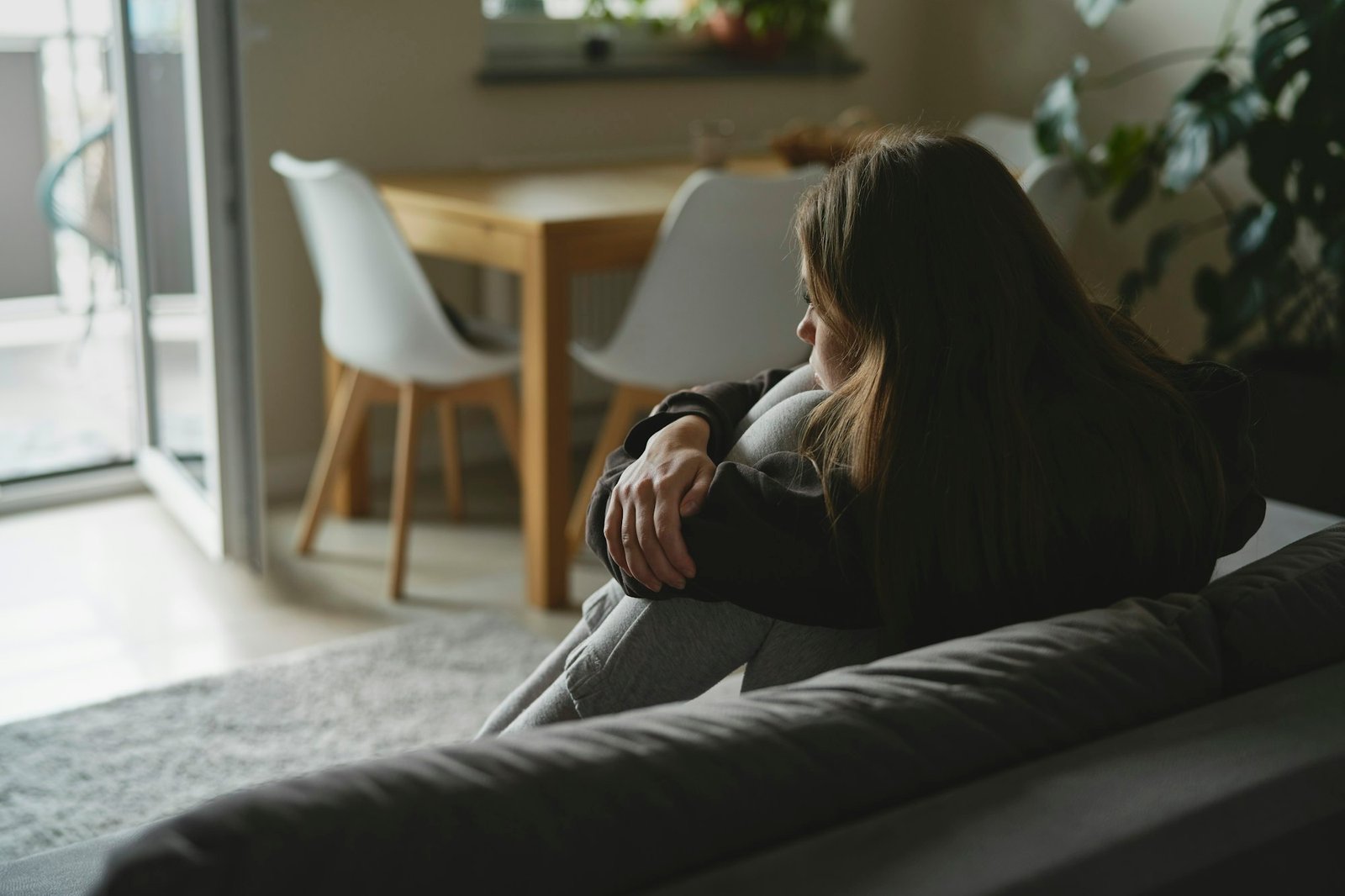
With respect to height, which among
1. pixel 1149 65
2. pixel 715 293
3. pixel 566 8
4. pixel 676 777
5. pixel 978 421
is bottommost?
pixel 715 293

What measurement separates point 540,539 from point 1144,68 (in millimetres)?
2093

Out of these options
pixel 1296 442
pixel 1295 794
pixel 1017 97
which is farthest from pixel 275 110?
pixel 1295 794

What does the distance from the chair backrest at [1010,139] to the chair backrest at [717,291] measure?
1.01 m

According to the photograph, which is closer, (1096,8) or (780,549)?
(780,549)

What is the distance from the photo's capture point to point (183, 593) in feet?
8.98

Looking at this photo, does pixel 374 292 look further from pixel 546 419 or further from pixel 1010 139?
pixel 1010 139

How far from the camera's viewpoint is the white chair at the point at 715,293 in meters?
2.58

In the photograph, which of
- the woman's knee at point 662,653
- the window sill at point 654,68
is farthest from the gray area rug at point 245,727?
the window sill at point 654,68

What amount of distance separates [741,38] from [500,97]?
0.77 m

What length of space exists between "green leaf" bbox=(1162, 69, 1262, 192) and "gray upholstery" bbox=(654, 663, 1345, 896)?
2.20 m

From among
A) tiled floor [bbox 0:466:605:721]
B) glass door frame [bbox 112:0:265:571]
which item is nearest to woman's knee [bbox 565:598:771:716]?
tiled floor [bbox 0:466:605:721]

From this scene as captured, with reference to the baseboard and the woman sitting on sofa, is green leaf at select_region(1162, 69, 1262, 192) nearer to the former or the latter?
the baseboard

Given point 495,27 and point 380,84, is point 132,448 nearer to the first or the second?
point 380,84

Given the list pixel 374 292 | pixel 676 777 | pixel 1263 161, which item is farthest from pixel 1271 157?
pixel 676 777
